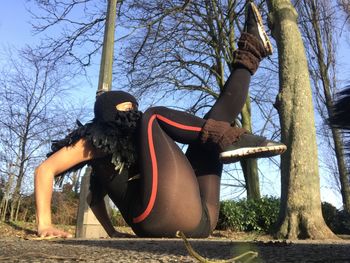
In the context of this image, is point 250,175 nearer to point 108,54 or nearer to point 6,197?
point 6,197

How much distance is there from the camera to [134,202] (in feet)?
8.81

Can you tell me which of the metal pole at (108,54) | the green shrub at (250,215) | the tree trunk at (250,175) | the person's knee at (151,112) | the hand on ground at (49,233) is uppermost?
the metal pole at (108,54)

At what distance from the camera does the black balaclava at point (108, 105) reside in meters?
2.69

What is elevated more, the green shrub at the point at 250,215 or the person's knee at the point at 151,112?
the green shrub at the point at 250,215

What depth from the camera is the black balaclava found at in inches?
106

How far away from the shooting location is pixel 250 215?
546 inches

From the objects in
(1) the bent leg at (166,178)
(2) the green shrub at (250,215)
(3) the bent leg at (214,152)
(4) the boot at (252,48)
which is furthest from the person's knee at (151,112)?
(2) the green shrub at (250,215)

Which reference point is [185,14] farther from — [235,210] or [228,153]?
[228,153]

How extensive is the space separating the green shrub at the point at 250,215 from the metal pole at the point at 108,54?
266 inches

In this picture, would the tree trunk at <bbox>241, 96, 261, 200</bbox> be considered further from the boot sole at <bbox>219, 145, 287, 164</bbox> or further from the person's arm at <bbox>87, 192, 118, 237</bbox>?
the boot sole at <bbox>219, 145, 287, 164</bbox>

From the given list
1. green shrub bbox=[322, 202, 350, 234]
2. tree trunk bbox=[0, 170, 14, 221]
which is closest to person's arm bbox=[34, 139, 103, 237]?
green shrub bbox=[322, 202, 350, 234]

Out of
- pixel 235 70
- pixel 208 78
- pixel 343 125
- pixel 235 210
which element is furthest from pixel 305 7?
pixel 343 125

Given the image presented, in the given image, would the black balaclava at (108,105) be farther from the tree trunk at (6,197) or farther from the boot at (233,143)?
the tree trunk at (6,197)

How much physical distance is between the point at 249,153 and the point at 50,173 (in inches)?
42.7
